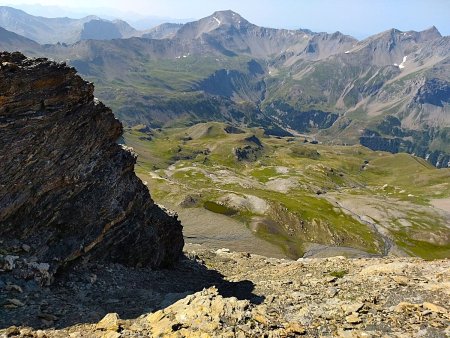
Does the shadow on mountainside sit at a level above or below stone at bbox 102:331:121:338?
below

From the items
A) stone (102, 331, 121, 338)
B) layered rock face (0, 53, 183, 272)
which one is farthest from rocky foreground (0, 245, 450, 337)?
layered rock face (0, 53, 183, 272)

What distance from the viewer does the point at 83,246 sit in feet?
139

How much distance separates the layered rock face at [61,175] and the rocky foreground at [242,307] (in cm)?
388

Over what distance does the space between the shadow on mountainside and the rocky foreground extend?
9 cm

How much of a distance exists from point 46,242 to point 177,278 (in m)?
21.1

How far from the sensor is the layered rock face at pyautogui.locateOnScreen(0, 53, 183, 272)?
38750 millimetres

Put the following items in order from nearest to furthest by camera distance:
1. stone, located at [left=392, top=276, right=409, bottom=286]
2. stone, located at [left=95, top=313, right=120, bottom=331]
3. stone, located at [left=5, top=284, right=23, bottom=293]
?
stone, located at [left=95, top=313, right=120, bottom=331], stone, located at [left=5, top=284, right=23, bottom=293], stone, located at [left=392, top=276, right=409, bottom=286]

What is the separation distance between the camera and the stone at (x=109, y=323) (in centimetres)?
2894

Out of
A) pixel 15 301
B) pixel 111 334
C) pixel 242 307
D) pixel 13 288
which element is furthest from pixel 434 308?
pixel 13 288

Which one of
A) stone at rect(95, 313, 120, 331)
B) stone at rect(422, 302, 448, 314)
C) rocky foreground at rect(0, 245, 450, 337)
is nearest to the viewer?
rocky foreground at rect(0, 245, 450, 337)

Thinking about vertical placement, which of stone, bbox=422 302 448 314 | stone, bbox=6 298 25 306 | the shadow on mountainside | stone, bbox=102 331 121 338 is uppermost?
stone, bbox=422 302 448 314

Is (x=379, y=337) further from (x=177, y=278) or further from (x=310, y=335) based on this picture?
(x=177, y=278)

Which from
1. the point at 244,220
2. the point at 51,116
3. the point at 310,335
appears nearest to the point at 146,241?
the point at 51,116

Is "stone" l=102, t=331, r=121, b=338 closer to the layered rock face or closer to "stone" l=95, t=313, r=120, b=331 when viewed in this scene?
"stone" l=95, t=313, r=120, b=331
